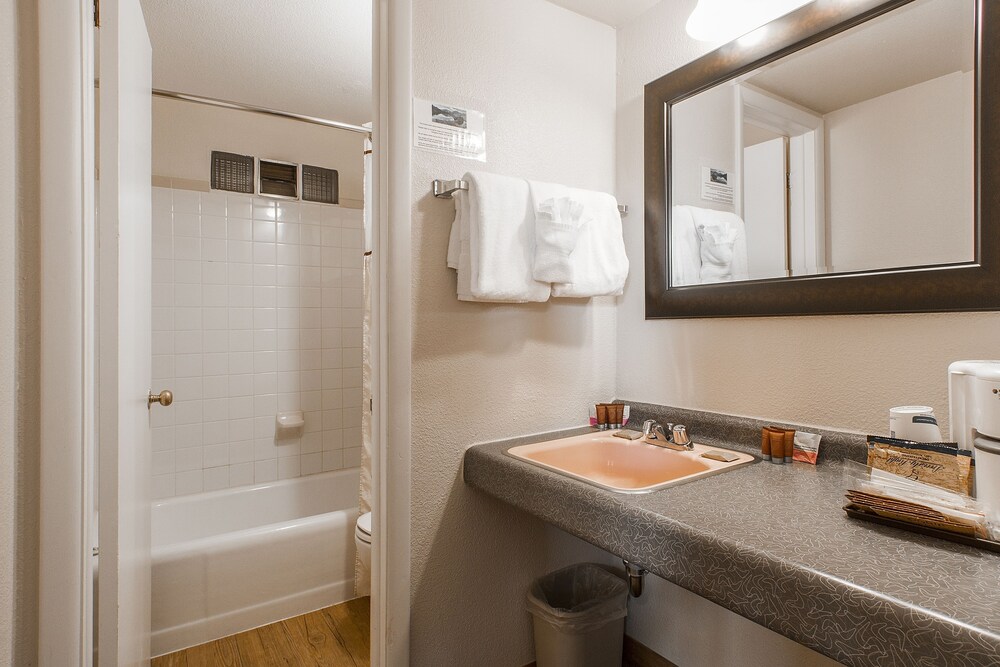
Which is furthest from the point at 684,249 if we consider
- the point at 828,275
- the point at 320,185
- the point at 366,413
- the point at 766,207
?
the point at 320,185

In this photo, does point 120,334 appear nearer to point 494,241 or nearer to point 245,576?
point 494,241

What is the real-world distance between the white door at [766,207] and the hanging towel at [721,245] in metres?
0.02

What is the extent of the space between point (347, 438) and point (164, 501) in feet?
2.94

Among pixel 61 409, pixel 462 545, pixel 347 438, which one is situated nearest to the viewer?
pixel 61 409

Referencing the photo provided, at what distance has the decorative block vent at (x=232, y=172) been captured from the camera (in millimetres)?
2572

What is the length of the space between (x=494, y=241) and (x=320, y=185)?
6.01 feet

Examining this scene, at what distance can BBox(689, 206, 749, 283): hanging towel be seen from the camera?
1415 mm

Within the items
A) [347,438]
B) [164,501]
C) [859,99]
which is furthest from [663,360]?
[164,501]

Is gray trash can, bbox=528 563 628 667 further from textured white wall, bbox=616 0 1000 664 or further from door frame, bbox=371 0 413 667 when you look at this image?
door frame, bbox=371 0 413 667

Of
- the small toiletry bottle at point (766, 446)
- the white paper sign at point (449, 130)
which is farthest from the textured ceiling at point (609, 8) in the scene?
the small toiletry bottle at point (766, 446)

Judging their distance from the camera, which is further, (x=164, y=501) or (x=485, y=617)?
(x=164, y=501)

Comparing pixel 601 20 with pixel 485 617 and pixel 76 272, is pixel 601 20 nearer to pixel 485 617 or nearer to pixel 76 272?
pixel 76 272

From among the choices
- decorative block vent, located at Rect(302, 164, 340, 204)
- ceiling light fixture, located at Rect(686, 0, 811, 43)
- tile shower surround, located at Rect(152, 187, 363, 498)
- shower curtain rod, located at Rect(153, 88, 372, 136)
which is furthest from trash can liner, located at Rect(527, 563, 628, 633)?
decorative block vent, located at Rect(302, 164, 340, 204)

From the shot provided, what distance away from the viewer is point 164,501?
2.46 meters
